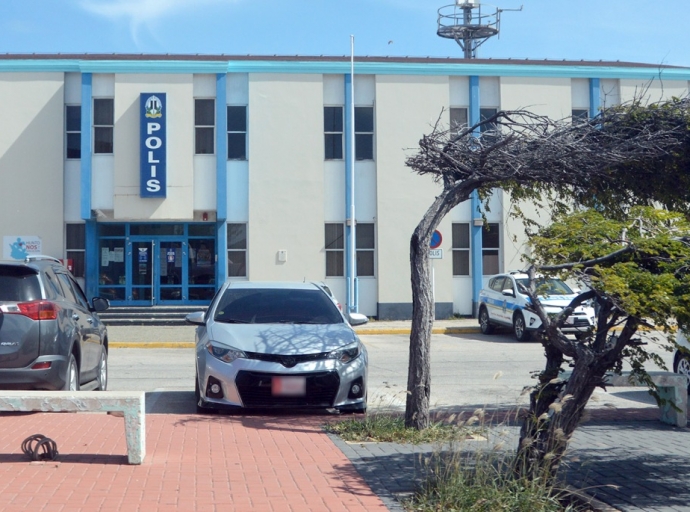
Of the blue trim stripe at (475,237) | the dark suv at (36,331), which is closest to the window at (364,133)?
the blue trim stripe at (475,237)

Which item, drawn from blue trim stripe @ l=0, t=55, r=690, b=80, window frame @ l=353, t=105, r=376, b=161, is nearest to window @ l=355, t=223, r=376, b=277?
window frame @ l=353, t=105, r=376, b=161

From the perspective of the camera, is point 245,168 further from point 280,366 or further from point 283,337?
point 280,366

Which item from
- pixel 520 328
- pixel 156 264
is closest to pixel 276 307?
pixel 520 328

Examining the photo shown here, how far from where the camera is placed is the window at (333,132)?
25.7 metres

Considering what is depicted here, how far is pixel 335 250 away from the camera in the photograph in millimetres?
25594

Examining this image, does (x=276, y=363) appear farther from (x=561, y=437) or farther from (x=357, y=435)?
(x=561, y=437)

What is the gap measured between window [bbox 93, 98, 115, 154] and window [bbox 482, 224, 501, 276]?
11902mm

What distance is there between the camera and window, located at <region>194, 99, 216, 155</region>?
25141 mm

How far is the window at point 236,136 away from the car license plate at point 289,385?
16.9 m

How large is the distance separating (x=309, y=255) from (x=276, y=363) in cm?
1617

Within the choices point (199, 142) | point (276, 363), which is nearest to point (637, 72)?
point (199, 142)

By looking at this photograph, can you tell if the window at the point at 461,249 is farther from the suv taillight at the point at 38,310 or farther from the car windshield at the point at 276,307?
the suv taillight at the point at 38,310

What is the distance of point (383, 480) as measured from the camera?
6527mm

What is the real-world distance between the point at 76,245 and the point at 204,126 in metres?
5.35
